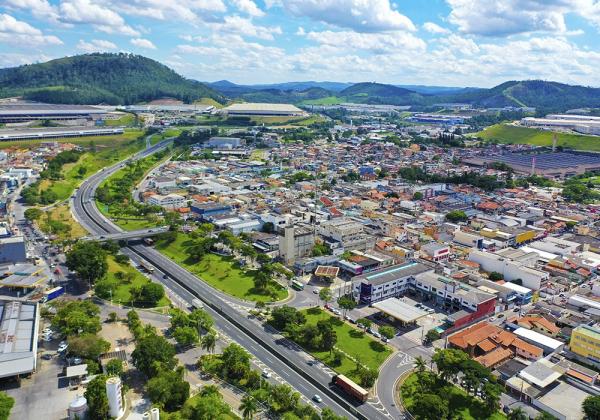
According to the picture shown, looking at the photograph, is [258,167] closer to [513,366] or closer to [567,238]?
[567,238]

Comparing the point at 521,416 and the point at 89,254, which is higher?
the point at 89,254

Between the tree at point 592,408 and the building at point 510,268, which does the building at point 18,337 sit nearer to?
the tree at point 592,408

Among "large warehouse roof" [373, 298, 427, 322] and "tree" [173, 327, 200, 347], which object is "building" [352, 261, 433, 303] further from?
"tree" [173, 327, 200, 347]

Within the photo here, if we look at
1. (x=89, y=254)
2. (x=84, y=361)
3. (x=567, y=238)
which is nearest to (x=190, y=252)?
(x=89, y=254)

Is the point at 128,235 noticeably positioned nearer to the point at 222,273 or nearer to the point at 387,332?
the point at 222,273

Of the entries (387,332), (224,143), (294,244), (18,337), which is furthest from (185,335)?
(224,143)

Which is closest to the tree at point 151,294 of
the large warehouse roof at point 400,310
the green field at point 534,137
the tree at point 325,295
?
the tree at point 325,295
